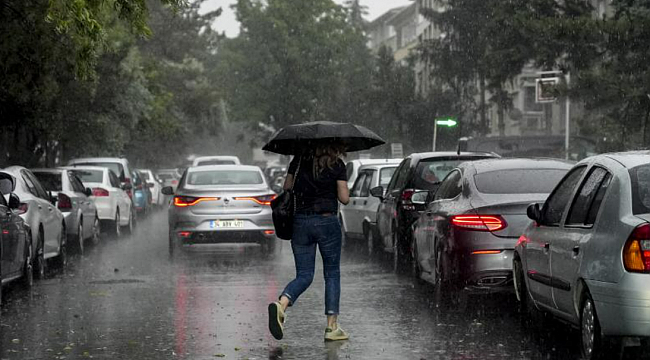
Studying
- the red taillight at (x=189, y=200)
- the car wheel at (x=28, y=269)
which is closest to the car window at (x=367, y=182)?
the red taillight at (x=189, y=200)

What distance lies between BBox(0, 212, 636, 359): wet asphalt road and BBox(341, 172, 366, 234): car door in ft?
11.9

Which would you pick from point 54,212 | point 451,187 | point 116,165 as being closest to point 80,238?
point 54,212

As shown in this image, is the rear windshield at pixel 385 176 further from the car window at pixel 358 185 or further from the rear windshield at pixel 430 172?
the rear windshield at pixel 430 172

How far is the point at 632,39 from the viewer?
1121 inches

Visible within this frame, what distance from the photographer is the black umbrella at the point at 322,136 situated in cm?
1052

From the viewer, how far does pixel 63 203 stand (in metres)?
20.9

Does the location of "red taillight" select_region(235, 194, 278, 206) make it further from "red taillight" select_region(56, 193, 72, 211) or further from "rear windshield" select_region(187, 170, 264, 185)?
"red taillight" select_region(56, 193, 72, 211)

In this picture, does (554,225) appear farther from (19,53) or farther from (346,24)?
(346,24)

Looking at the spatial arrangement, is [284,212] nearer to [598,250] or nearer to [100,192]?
[598,250]

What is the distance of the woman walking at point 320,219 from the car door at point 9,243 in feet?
12.9

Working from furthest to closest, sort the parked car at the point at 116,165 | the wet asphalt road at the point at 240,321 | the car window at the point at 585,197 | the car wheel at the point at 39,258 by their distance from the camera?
the parked car at the point at 116,165
the car wheel at the point at 39,258
the wet asphalt road at the point at 240,321
the car window at the point at 585,197

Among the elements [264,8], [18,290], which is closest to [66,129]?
[18,290]

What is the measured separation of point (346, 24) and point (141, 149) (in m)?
31.7

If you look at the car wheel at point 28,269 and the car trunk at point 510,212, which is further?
the car wheel at point 28,269
